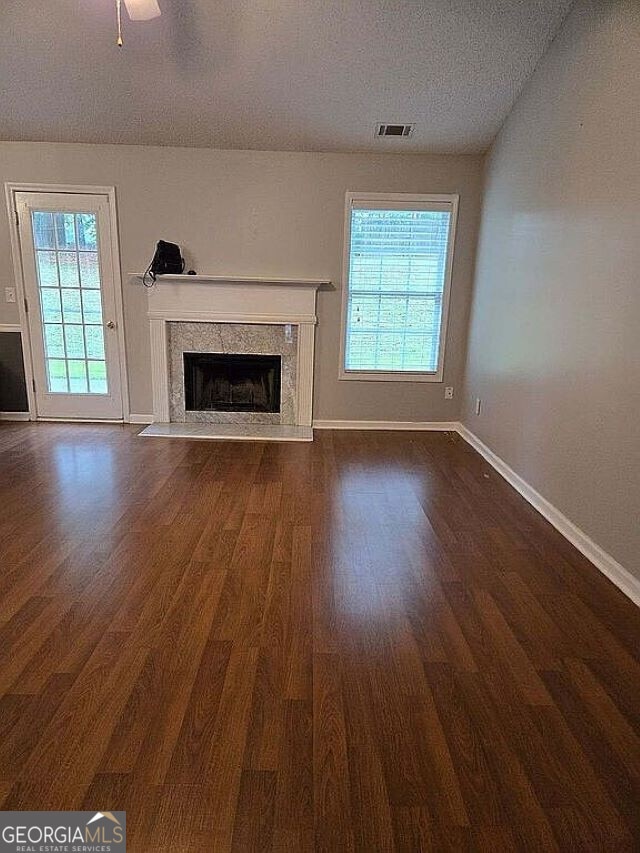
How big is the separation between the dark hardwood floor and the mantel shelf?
7.61 ft

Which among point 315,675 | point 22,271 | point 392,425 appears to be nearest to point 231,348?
point 392,425

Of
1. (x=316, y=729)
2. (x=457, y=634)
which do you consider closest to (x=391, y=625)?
(x=457, y=634)

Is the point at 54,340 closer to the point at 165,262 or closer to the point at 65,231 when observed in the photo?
the point at 65,231

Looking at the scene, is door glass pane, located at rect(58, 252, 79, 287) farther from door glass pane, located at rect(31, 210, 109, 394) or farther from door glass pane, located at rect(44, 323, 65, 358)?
door glass pane, located at rect(44, 323, 65, 358)

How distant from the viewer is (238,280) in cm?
464

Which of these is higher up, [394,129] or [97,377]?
[394,129]

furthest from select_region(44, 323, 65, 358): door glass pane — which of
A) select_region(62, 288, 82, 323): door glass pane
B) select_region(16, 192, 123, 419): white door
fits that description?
select_region(62, 288, 82, 323): door glass pane

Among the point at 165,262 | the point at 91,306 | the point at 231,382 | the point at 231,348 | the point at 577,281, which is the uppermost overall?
the point at 165,262

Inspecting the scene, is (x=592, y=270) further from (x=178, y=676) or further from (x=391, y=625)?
(x=178, y=676)

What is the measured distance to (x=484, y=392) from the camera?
4.34 meters

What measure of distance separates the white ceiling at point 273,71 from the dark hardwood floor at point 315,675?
3.10 m

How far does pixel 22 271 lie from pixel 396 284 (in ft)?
11.7

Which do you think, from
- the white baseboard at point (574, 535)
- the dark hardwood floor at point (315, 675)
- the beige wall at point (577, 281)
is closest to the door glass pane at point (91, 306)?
the dark hardwood floor at point (315, 675)

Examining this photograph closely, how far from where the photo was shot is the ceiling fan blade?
8.45 ft
